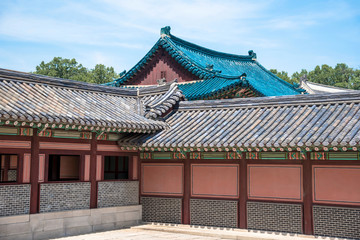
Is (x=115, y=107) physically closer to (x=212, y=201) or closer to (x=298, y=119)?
(x=212, y=201)

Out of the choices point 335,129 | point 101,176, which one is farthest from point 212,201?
point 335,129

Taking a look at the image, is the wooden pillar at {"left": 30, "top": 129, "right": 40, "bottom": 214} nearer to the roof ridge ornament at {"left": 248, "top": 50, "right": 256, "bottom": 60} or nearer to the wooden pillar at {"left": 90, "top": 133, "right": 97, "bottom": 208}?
the wooden pillar at {"left": 90, "top": 133, "right": 97, "bottom": 208}

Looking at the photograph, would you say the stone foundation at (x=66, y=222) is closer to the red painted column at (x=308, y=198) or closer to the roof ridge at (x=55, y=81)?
the roof ridge at (x=55, y=81)

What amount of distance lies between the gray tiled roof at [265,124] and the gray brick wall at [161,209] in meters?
2.32

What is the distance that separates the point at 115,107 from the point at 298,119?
663 centimetres

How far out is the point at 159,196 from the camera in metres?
17.1

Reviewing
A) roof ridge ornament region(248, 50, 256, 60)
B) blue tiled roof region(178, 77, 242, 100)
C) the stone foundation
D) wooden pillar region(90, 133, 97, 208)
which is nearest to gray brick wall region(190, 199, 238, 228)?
the stone foundation

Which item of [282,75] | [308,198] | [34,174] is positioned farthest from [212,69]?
[282,75]

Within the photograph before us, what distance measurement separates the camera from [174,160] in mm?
16875

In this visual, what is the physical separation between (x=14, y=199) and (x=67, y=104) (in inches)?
140

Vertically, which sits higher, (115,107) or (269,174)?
(115,107)

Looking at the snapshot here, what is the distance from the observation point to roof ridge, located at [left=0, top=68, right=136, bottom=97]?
620 inches

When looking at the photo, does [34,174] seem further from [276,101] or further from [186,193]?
[276,101]

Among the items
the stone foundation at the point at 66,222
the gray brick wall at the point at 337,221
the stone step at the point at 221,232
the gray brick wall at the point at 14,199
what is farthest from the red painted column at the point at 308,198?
the gray brick wall at the point at 14,199
